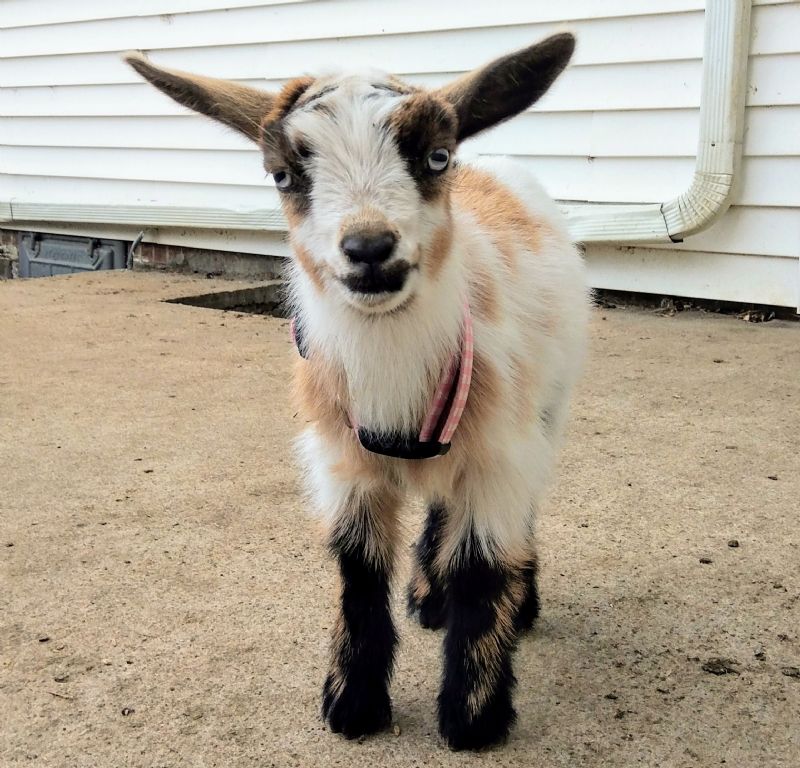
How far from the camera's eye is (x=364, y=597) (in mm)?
2494

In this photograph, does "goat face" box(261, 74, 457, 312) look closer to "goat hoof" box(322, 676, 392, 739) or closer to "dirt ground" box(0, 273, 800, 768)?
"goat hoof" box(322, 676, 392, 739)

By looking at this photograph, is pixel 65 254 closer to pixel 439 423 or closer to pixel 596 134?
pixel 596 134

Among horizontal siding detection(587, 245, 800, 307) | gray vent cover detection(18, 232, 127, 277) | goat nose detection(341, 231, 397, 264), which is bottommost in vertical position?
gray vent cover detection(18, 232, 127, 277)

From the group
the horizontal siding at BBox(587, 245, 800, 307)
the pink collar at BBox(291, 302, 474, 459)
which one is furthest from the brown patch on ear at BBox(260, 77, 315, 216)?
the horizontal siding at BBox(587, 245, 800, 307)

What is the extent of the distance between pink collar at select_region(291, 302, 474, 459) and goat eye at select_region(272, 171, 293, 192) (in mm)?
522

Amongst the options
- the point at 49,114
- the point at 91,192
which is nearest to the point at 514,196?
the point at 91,192

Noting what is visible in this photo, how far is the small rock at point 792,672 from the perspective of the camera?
2536mm

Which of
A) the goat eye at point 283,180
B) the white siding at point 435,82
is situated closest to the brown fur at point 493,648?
the goat eye at point 283,180

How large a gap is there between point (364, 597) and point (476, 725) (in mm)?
411

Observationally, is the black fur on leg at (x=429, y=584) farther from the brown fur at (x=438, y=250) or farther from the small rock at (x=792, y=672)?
the small rock at (x=792, y=672)

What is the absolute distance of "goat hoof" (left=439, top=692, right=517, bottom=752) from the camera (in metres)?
2.30

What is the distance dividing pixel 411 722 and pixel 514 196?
158cm

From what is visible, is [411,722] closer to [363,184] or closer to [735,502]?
[363,184]

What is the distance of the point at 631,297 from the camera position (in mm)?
6699
